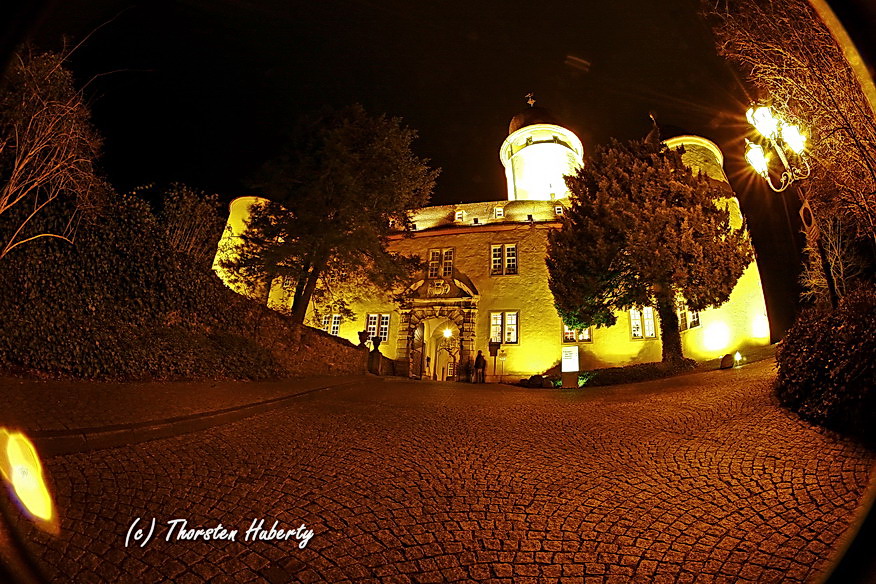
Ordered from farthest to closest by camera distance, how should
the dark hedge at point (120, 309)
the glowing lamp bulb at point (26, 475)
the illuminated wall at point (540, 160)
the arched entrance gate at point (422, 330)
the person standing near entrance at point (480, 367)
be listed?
the illuminated wall at point (540, 160)
the arched entrance gate at point (422, 330)
the person standing near entrance at point (480, 367)
the dark hedge at point (120, 309)
the glowing lamp bulb at point (26, 475)

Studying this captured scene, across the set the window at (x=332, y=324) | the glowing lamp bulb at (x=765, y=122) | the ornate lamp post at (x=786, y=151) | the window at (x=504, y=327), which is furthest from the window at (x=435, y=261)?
the glowing lamp bulb at (x=765, y=122)

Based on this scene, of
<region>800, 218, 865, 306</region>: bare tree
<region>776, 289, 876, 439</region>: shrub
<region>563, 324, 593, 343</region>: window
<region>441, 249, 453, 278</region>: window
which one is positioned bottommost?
<region>776, 289, 876, 439</region>: shrub

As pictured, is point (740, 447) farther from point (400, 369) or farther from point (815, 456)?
point (400, 369)

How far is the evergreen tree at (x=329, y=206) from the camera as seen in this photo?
15766mm

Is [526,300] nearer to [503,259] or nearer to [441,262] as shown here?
[503,259]

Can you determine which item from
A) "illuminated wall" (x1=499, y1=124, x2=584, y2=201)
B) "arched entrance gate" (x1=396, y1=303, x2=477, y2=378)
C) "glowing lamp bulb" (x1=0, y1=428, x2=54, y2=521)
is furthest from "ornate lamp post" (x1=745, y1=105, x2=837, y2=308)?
"illuminated wall" (x1=499, y1=124, x2=584, y2=201)

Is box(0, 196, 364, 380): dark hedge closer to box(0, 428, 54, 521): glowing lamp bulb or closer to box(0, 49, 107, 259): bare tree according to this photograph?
box(0, 49, 107, 259): bare tree

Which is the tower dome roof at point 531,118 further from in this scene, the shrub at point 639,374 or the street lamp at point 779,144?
the street lamp at point 779,144

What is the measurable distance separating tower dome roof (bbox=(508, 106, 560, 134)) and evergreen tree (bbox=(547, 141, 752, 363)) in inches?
732

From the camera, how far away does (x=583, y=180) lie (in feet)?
63.1

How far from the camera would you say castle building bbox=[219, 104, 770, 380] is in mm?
21109

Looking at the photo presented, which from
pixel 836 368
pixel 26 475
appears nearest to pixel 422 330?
pixel 836 368

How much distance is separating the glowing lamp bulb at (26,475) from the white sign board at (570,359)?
1746 centimetres

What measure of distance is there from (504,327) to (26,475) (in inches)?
863
